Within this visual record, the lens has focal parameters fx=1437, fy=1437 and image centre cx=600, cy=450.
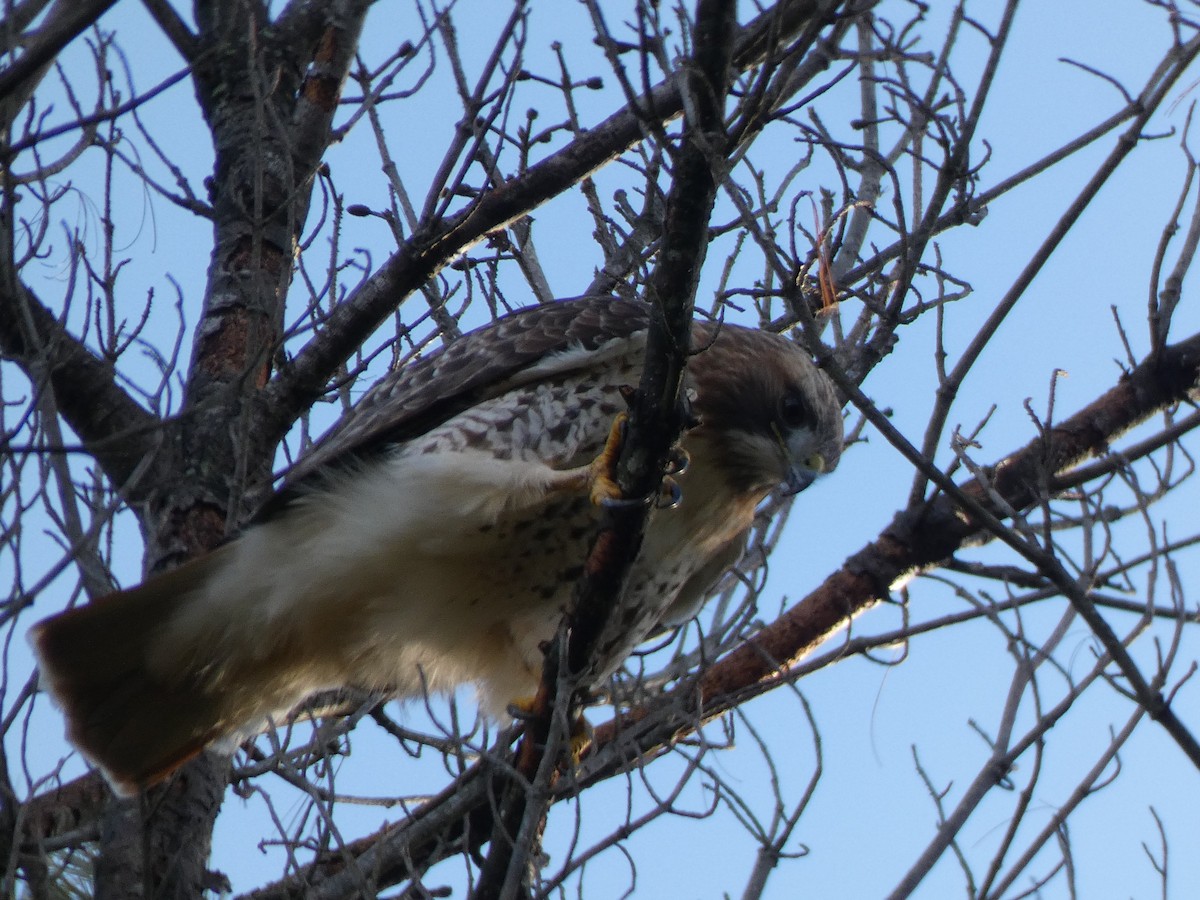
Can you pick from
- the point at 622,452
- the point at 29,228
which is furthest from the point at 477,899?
the point at 29,228

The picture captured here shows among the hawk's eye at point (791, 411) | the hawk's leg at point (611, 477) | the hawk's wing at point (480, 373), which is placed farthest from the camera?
the hawk's eye at point (791, 411)

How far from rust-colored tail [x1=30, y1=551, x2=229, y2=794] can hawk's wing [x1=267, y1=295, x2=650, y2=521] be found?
41cm

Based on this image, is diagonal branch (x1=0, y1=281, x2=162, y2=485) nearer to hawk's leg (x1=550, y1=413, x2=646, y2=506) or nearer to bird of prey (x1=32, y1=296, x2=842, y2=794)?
bird of prey (x1=32, y1=296, x2=842, y2=794)

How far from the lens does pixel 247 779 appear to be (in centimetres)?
432

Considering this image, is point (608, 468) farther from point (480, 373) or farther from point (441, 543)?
point (480, 373)

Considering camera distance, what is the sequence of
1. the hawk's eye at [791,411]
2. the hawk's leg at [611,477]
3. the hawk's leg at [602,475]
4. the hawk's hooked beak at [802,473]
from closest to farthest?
the hawk's leg at [611,477] < the hawk's leg at [602,475] < the hawk's hooked beak at [802,473] < the hawk's eye at [791,411]

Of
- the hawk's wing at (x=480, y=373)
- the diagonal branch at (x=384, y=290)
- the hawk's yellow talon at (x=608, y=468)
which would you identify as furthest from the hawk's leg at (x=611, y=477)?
the diagonal branch at (x=384, y=290)

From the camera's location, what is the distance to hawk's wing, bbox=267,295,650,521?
4.14 metres

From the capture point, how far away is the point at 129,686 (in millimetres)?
4227

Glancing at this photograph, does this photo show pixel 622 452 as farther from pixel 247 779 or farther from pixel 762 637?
pixel 247 779

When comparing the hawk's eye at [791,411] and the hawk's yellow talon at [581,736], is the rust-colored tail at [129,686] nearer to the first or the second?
the hawk's yellow talon at [581,736]

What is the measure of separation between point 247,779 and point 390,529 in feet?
3.10

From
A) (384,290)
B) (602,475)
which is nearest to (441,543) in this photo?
(602,475)

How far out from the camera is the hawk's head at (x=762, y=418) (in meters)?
4.34
